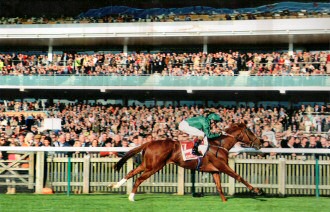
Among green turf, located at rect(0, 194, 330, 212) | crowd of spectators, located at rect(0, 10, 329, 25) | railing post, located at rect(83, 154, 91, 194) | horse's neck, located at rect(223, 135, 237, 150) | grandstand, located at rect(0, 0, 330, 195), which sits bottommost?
green turf, located at rect(0, 194, 330, 212)

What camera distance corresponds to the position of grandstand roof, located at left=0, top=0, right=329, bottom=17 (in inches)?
757

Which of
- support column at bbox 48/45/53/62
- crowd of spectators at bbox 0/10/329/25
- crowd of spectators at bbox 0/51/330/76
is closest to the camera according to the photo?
crowd of spectators at bbox 0/51/330/76

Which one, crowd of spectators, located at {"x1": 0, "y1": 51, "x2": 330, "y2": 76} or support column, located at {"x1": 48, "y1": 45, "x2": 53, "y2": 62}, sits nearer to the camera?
crowd of spectators, located at {"x1": 0, "y1": 51, "x2": 330, "y2": 76}

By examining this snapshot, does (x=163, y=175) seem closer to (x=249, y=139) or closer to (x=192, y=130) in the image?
(x=192, y=130)

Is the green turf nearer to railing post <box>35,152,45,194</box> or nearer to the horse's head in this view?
railing post <box>35,152,45,194</box>

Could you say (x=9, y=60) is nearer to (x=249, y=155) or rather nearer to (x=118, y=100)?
(x=118, y=100)

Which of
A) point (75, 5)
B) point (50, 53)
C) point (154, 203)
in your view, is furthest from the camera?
point (50, 53)

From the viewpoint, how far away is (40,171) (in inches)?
462

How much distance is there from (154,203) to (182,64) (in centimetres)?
826

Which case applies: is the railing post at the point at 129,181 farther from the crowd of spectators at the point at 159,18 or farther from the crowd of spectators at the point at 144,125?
the crowd of spectators at the point at 159,18

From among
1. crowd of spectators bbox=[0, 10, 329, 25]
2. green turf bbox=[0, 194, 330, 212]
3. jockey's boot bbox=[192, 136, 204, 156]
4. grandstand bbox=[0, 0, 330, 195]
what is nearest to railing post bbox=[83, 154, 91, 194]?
green turf bbox=[0, 194, 330, 212]

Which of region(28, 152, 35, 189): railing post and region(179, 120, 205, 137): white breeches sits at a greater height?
region(179, 120, 205, 137): white breeches

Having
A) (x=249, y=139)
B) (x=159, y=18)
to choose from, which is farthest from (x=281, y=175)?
(x=159, y=18)

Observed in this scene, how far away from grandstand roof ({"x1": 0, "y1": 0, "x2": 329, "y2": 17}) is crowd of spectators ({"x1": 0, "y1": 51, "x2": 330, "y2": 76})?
146 cm
